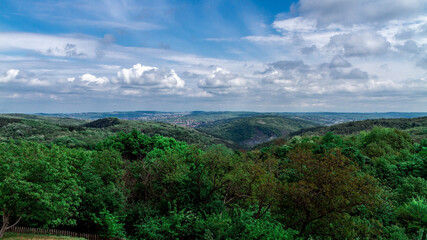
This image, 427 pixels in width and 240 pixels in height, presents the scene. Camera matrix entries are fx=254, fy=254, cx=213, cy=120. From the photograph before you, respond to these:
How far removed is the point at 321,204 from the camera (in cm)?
1872

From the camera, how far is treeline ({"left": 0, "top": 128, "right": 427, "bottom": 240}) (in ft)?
53.6

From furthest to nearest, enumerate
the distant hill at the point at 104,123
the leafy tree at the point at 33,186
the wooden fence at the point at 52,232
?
the distant hill at the point at 104,123, the wooden fence at the point at 52,232, the leafy tree at the point at 33,186

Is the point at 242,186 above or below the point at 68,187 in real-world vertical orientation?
below

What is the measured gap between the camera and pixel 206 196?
28.4 meters

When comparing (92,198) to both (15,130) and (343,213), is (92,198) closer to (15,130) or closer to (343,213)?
(343,213)

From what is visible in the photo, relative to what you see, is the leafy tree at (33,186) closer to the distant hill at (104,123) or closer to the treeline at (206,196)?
the treeline at (206,196)

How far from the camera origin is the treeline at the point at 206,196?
643 inches

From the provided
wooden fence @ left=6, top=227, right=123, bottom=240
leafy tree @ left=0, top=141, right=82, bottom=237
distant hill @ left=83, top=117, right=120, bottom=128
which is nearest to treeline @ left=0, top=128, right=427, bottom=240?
leafy tree @ left=0, top=141, right=82, bottom=237

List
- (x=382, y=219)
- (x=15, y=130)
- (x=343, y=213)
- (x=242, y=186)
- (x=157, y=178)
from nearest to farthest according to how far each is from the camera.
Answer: (x=343, y=213) < (x=382, y=219) < (x=242, y=186) < (x=157, y=178) < (x=15, y=130)

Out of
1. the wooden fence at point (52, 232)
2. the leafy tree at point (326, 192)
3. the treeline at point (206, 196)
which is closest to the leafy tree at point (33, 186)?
the treeline at point (206, 196)

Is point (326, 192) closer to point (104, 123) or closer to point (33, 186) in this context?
point (33, 186)

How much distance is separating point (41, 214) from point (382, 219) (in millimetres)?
29031

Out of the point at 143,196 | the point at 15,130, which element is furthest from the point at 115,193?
the point at 15,130

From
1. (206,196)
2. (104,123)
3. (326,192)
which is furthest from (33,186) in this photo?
(104,123)
